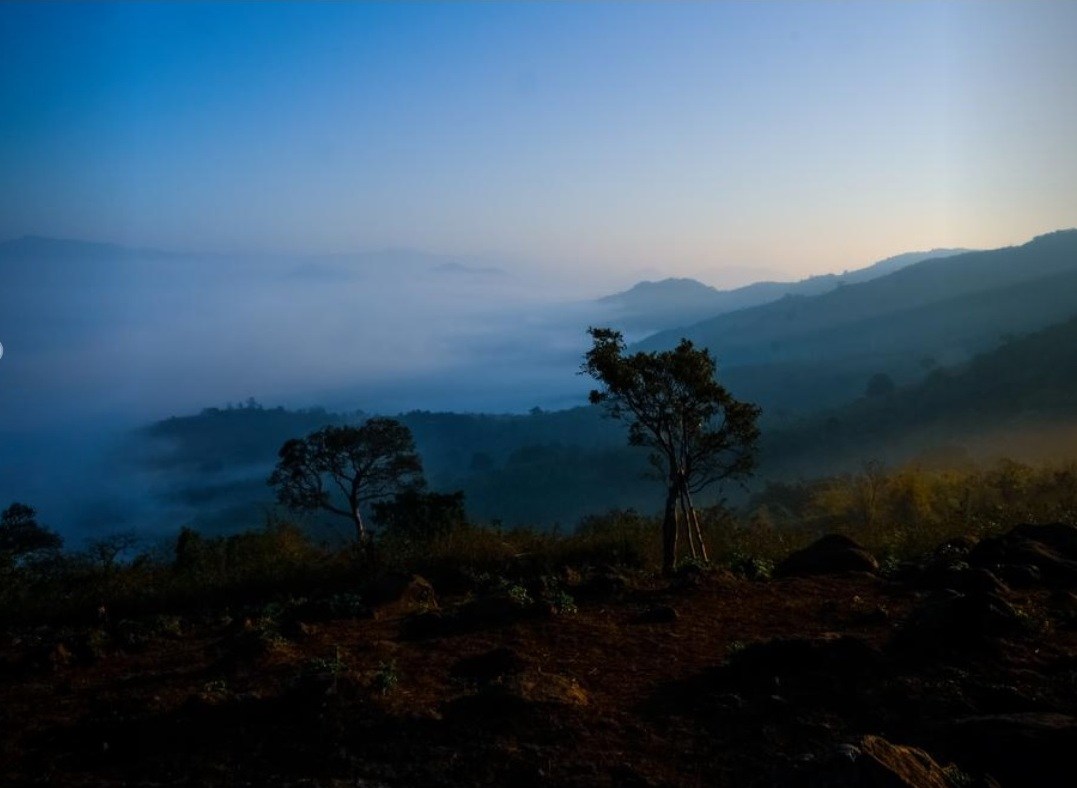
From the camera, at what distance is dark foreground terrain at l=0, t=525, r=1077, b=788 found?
540 cm

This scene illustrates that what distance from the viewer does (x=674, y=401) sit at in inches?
539

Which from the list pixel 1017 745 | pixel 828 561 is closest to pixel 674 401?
pixel 828 561

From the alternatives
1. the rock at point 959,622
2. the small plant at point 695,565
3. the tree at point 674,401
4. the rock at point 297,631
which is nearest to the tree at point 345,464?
the tree at point 674,401

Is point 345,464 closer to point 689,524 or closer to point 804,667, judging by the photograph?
point 689,524

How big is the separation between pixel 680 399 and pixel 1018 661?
724cm

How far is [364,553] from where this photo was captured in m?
13.0

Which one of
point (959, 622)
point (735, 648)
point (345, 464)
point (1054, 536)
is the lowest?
point (1054, 536)

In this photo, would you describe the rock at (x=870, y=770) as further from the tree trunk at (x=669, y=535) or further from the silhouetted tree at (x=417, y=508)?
the silhouetted tree at (x=417, y=508)

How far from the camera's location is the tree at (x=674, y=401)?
13.3 m

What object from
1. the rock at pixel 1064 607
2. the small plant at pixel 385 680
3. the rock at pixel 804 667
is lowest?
the rock at pixel 1064 607

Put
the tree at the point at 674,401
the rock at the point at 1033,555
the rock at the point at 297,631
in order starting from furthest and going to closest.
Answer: the tree at the point at 674,401 → the rock at the point at 1033,555 → the rock at the point at 297,631

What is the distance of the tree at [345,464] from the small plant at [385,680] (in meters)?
21.4

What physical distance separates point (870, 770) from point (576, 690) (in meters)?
3.07

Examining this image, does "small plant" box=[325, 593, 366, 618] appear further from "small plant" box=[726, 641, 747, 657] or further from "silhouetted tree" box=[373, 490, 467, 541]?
"silhouetted tree" box=[373, 490, 467, 541]
